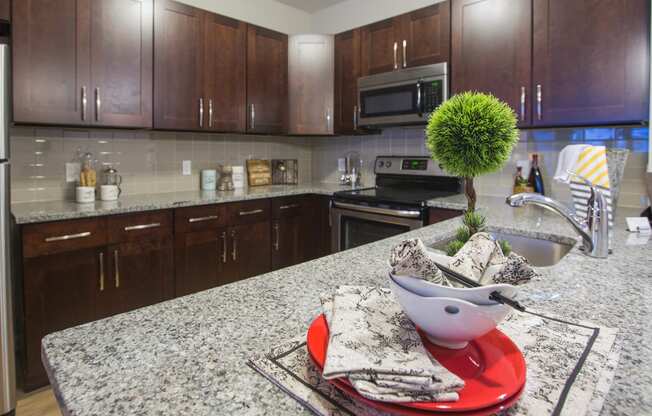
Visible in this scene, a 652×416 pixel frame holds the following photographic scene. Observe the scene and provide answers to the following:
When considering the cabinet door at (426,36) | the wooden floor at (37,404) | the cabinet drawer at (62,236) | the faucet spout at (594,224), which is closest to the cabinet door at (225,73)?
the cabinet drawer at (62,236)

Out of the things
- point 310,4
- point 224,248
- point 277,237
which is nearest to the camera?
point 224,248

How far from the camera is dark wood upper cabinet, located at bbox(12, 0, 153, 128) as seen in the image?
82.0 inches

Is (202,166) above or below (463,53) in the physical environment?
below

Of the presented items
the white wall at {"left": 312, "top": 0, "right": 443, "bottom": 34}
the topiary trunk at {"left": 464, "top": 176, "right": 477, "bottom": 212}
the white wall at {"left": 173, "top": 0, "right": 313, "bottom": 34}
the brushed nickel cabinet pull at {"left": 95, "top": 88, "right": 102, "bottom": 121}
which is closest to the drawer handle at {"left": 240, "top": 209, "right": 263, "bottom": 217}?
the brushed nickel cabinet pull at {"left": 95, "top": 88, "right": 102, "bottom": 121}

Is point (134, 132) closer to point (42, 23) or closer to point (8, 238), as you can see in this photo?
point (42, 23)

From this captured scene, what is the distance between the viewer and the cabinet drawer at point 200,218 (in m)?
2.48

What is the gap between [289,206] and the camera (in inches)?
124

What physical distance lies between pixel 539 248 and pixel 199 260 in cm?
195

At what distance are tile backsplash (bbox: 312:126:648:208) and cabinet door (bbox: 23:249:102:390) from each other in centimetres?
227

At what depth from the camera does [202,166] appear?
128 inches

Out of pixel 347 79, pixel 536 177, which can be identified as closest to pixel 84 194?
pixel 347 79

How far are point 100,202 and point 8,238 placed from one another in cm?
69

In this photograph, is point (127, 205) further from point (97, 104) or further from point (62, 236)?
point (97, 104)

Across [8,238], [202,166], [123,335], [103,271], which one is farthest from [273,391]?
[202,166]
